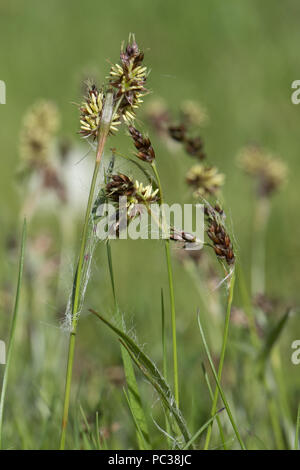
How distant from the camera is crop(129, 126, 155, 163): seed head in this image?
765 millimetres

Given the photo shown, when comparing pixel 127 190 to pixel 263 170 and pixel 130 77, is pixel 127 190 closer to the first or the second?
pixel 130 77

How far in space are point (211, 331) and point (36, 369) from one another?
0.41 m

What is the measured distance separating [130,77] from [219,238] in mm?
200

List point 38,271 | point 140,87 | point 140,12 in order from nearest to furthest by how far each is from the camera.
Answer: point 140,87, point 38,271, point 140,12

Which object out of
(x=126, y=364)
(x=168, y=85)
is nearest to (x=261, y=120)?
(x=168, y=85)

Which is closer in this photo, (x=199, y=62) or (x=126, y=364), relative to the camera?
(x=126, y=364)

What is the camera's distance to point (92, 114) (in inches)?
29.7

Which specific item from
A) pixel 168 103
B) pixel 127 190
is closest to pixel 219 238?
pixel 127 190

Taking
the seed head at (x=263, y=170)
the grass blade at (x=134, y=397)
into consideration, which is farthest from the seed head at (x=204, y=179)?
the seed head at (x=263, y=170)

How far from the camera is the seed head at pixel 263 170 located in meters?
1.62

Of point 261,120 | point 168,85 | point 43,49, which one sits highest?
point 43,49

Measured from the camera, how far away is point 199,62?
13.0 feet

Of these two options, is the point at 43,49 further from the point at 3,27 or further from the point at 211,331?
the point at 211,331

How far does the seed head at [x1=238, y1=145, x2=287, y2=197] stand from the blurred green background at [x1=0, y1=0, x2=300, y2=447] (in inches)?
7.8
